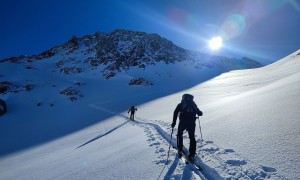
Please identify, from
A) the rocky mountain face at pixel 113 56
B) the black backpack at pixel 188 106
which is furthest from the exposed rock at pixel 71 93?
the black backpack at pixel 188 106

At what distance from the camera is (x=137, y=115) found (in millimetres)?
32125

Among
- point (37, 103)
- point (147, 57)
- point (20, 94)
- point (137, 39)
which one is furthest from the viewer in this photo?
point (137, 39)

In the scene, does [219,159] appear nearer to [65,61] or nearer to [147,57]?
[147,57]

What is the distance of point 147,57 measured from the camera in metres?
118

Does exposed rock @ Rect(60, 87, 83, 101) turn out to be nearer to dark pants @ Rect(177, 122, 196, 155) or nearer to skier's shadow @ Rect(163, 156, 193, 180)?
dark pants @ Rect(177, 122, 196, 155)

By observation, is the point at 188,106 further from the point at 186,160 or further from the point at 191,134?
the point at 186,160

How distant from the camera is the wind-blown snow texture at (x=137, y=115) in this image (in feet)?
22.0

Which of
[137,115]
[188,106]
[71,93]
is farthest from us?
[71,93]

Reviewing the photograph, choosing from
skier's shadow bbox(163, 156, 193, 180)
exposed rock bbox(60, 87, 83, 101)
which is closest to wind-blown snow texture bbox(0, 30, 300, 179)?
skier's shadow bbox(163, 156, 193, 180)

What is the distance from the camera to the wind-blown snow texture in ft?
22.0

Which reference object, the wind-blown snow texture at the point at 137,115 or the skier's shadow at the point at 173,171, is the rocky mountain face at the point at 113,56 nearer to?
the wind-blown snow texture at the point at 137,115

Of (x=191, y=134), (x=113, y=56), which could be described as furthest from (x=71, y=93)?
(x=191, y=134)

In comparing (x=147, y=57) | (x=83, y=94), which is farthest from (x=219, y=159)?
(x=147, y=57)

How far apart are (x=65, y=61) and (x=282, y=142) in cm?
12396
